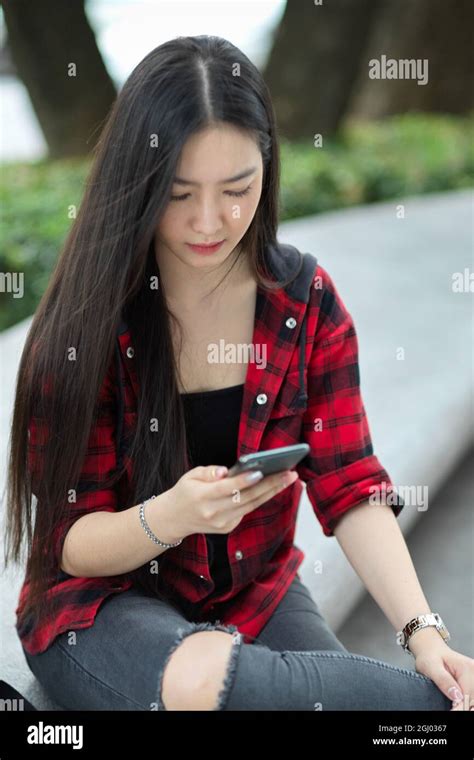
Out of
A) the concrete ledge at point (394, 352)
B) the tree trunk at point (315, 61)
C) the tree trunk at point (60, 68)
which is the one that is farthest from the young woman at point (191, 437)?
the tree trunk at point (315, 61)

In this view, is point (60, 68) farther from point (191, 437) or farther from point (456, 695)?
point (456, 695)

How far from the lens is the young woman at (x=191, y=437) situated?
1.60 m

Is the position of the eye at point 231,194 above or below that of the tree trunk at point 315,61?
below

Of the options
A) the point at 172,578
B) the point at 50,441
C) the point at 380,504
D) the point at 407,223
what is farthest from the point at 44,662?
the point at 407,223

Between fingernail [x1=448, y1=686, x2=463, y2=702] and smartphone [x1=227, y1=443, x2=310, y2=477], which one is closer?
smartphone [x1=227, y1=443, x2=310, y2=477]

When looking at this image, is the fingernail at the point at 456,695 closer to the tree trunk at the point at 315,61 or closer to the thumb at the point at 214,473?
the thumb at the point at 214,473

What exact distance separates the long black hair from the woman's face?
0.03m

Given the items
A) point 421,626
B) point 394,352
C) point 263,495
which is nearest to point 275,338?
point 263,495

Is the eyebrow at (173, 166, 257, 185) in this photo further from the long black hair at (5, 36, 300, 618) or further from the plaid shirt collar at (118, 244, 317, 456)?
the plaid shirt collar at (118, 244, 317, 456)

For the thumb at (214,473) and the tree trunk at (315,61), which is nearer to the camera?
the thumb at (214,473)

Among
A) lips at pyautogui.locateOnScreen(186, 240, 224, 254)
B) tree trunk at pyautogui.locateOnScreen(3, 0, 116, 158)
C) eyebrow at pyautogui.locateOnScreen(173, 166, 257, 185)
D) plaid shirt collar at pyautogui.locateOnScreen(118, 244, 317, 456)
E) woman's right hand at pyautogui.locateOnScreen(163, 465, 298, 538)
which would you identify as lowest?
woman's right hand at pyautogui.locateOnScreen(163, 465, 298, 538)

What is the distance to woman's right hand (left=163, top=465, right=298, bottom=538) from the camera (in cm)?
152

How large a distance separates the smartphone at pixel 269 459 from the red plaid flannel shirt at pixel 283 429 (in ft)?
1.11

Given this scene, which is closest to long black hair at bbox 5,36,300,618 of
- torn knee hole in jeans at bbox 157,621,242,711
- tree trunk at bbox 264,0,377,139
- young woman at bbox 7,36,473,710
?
young woman at bbox 7,36,473,710
